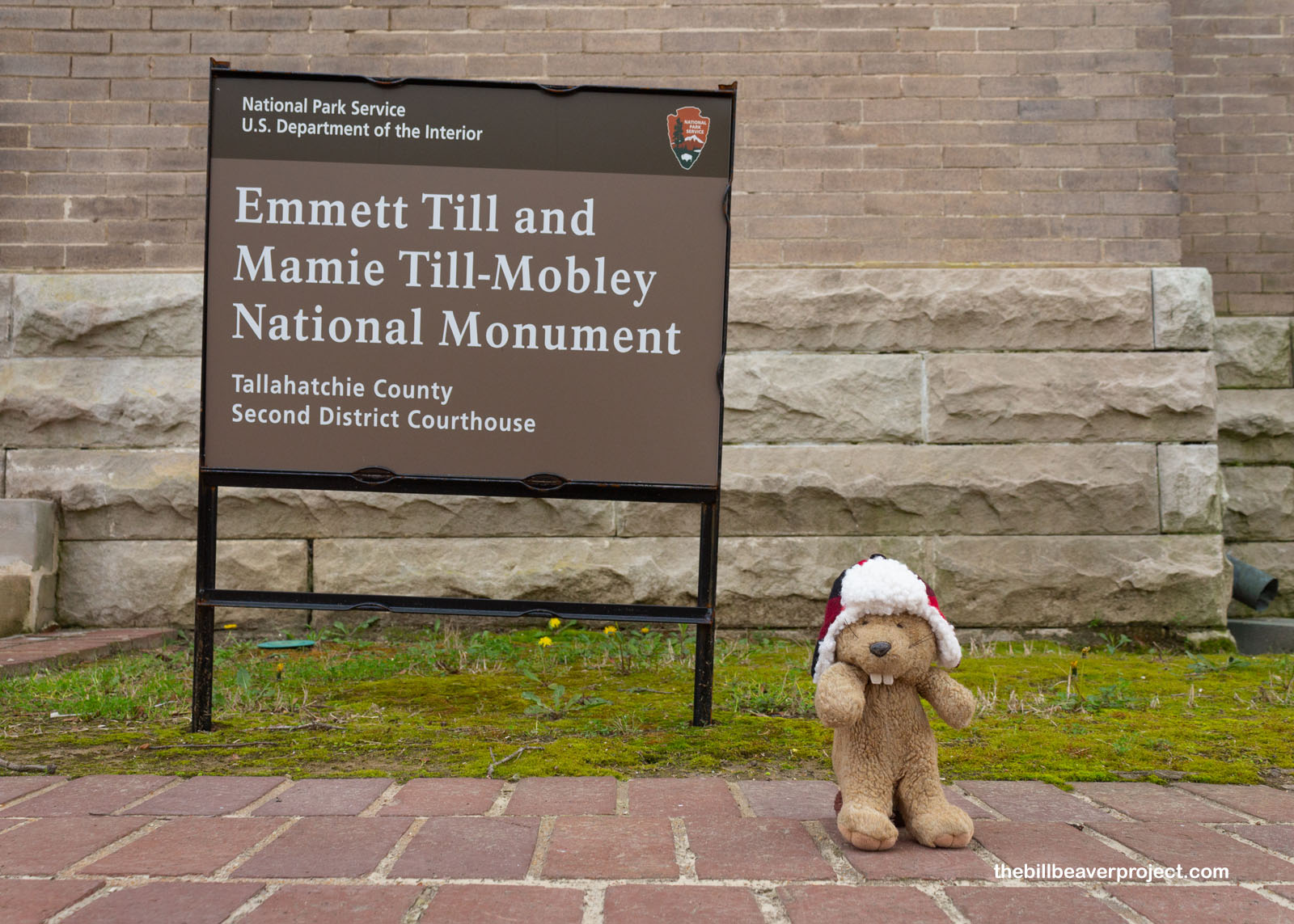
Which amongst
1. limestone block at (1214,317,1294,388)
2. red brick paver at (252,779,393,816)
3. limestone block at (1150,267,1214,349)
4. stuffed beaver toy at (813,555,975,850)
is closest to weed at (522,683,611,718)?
red brick paver at (252,779,393,816)

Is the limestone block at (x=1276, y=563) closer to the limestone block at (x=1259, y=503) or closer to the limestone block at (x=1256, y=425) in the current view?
the limestone block at (x=1259, y=503)

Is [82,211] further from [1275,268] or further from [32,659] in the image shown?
[1275,268]

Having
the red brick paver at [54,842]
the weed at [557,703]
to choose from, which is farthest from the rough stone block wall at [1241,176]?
the red brick paver at [54,842]

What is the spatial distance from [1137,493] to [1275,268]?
6.42 feet

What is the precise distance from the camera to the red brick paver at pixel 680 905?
1.63 m

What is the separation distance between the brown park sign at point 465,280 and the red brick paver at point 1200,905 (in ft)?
5.84

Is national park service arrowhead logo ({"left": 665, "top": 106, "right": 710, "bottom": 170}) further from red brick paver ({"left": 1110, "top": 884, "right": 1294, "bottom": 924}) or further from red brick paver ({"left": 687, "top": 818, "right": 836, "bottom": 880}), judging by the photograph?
red brick paver ({"left": 1110, "top": 884, "right": 1294, "bottom": 924})

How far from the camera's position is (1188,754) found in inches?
110

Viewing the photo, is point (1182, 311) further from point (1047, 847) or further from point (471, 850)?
point (471, 850)

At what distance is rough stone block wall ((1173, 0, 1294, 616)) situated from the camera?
5453 mm

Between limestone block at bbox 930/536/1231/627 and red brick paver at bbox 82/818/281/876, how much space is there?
3687 mm

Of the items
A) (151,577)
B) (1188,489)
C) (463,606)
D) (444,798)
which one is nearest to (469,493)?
(463,606)

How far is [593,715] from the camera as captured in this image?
325cm

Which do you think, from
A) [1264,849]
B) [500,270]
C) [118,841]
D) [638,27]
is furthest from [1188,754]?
[638,27]
